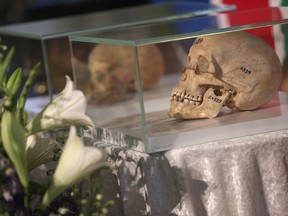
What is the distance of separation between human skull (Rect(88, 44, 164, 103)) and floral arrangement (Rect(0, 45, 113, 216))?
0.28 meters

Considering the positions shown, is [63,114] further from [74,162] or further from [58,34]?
[58,34]

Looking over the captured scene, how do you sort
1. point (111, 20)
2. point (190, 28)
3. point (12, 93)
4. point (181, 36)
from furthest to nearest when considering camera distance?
point (111, 20) → point (190, 28) → point (181, 36) → point (12, 93)

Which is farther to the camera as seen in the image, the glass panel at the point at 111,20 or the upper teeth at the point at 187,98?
the glass panel at the point at 111,20

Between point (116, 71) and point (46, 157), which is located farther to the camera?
point (116, 71)

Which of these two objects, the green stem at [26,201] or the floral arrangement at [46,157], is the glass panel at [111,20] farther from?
the green stem at [26,201]

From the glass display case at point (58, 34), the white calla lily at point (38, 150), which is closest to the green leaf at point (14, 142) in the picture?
the white calla lily at point (38, 150)

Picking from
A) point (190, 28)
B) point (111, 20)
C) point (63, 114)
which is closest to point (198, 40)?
point (190, 28)

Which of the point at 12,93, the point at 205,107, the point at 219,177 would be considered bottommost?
the point at 219,177

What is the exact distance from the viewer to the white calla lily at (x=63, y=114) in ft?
3.97

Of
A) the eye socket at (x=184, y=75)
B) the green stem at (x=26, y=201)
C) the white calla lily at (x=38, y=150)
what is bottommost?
the green stem at (x=26, y=201)

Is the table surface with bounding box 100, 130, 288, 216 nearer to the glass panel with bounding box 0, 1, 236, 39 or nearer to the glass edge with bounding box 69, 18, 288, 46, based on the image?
the glass edge with bounding box 69, 18, 288, 46

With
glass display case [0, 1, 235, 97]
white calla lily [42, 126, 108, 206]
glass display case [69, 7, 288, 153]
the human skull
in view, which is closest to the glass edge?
glass display case [69, 7, 288, 153]

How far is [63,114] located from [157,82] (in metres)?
0.51

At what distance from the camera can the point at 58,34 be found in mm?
1894
